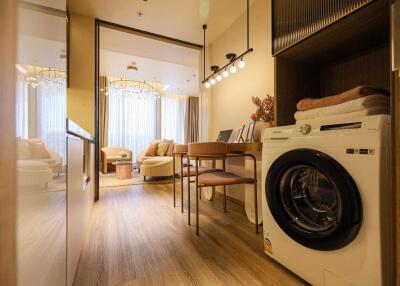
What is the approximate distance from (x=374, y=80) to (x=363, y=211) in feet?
A: 3.30

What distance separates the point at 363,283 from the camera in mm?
767

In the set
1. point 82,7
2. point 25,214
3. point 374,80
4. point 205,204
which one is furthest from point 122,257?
point 82,7

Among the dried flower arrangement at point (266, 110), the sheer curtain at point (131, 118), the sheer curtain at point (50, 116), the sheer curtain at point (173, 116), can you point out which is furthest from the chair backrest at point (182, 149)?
the sheer curtain at point (173, 116)

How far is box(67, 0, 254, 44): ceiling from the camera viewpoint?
7.54 feet

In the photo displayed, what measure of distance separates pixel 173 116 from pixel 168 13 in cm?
454

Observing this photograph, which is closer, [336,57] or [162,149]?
[336,57]

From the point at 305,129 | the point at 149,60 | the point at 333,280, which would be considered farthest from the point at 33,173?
the point at 149,60

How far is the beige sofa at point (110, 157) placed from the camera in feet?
16.1

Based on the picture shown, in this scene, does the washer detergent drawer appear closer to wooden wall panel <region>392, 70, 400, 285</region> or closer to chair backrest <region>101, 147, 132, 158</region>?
wooden wall panel <region>392, 70, 400, 285</region>

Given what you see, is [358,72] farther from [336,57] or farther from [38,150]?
[38,150]

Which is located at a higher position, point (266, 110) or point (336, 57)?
point (336, 57)

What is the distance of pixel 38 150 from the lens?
463 mm

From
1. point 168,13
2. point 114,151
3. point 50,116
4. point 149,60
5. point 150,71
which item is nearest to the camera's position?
point 50,116

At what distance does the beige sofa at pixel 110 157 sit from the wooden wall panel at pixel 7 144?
4.63 m
